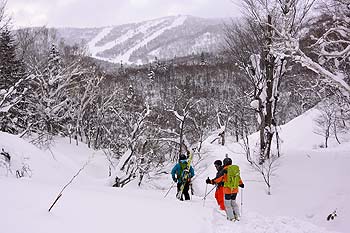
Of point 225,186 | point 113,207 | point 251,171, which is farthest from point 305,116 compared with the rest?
point 113,207

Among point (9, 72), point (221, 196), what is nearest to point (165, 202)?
point (221, 196)

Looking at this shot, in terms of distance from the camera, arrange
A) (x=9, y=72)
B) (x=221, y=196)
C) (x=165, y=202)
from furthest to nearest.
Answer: (x=9, y=72), (x=221, y=196), (x=165, y=202)

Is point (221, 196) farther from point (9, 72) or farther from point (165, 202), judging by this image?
point (9, 72)

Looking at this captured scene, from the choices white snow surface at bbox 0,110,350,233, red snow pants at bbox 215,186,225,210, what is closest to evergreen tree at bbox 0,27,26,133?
white snow surface at bbox 0,110,350,233

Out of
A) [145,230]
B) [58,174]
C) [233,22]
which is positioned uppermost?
[233,22]

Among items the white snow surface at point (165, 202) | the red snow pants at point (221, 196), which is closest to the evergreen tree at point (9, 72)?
the white snow surface at point (165, 202)

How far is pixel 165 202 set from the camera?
26.7 ft

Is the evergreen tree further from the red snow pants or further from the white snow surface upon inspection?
the red snow pants

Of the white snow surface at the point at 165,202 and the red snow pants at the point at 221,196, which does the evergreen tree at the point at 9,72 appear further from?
the red snow pants at the point at 221,196

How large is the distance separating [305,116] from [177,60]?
358ft

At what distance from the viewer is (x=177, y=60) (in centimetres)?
13962

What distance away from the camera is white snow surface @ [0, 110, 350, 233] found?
466 centimetres

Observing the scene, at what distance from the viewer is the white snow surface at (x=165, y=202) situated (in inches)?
183

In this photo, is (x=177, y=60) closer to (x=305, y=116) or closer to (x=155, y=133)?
(x=305, y=116)
